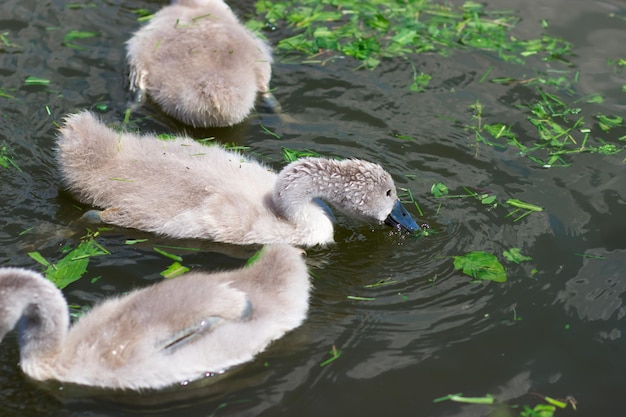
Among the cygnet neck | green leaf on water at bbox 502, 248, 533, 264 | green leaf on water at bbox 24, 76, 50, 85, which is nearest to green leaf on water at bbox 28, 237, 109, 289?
the cygnet neck

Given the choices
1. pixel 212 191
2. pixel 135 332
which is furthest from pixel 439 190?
pixel 135 332

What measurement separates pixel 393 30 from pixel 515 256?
3.22 meters

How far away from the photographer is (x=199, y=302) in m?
4.94

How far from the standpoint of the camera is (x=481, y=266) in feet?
19.6

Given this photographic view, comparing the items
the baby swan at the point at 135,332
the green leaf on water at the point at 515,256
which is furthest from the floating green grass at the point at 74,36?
the green leaf on water at the point at 515,256

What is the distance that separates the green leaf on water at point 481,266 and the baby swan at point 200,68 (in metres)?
2.19

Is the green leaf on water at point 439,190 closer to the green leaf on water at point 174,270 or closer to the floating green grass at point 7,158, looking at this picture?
the green leaf on water at point 174,270

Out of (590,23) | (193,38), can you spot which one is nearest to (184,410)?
(193,38)

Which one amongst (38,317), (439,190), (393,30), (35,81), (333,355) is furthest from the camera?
(393,30)

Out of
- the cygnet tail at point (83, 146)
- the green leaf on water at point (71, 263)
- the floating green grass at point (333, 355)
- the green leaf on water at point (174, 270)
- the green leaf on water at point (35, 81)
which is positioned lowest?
the floating green grass at point (333, 355)

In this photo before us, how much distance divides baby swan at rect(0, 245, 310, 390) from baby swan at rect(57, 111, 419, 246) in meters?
0.95

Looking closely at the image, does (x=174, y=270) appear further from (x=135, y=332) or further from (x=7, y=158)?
(x=7, y=158)

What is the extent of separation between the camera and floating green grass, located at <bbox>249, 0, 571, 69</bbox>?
8.33 m

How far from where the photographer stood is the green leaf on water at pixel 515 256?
19.8 ft
